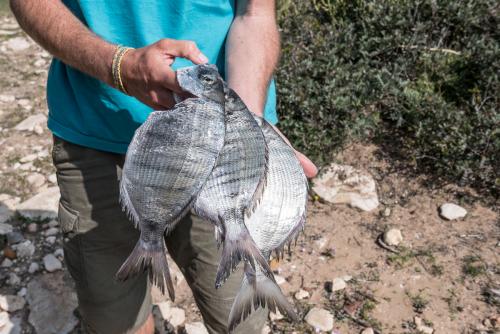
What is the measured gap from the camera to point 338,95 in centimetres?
475

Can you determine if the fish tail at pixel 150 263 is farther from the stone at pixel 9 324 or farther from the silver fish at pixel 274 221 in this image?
the stone at pixel 9 324

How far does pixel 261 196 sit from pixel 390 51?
368 cm

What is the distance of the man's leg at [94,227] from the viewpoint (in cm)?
260

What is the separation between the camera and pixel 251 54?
2482 millimetres

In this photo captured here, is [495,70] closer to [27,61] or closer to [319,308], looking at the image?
[319,308]

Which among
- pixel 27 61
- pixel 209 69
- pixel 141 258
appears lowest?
pixel 27 61

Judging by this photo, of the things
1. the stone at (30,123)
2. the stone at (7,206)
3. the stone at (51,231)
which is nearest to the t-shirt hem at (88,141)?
the stone at (51,231)

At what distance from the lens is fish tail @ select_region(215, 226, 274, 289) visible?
1.79 m

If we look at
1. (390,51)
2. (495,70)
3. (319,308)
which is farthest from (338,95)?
(319,308)

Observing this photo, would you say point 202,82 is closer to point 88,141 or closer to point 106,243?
point 88,141

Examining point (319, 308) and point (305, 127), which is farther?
point (305, 127)

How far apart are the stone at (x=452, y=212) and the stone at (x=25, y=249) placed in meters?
2.94

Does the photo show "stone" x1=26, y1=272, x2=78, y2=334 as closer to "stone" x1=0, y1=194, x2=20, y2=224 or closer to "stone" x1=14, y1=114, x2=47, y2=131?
"stone" x1=0, y1=194, x2=20, y2=224

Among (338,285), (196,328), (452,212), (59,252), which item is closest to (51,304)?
(59,252)
